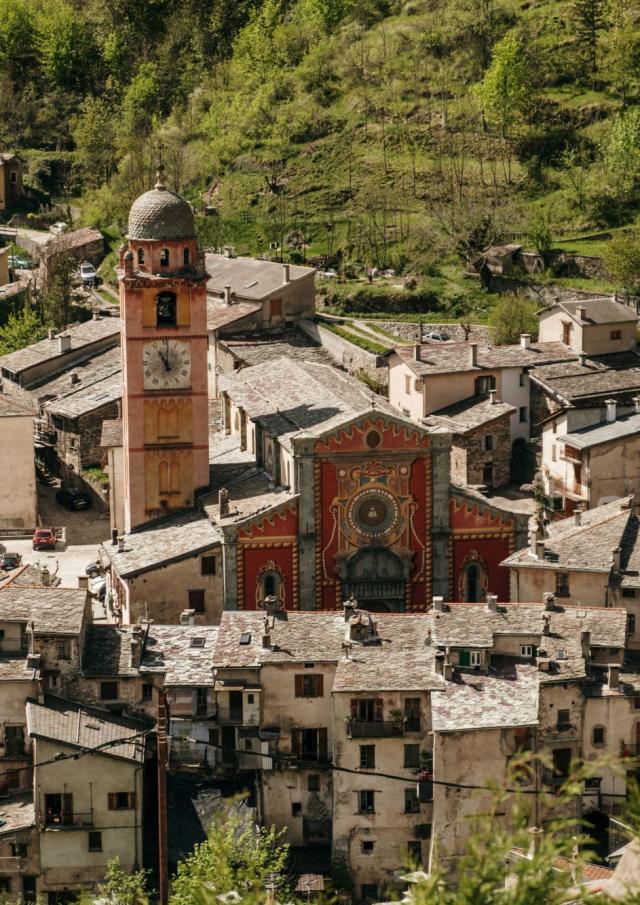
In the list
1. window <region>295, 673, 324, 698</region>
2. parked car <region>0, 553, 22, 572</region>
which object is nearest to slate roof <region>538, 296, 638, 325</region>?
parked car <region>0, 553, 22, 572</region>

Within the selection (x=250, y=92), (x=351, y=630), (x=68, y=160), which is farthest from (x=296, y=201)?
(x=351, y=630)

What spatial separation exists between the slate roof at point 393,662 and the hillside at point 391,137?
2264 inches

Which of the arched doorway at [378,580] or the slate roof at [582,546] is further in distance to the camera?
the arched doorway at [378,580]

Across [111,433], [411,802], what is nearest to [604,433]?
[111,433]

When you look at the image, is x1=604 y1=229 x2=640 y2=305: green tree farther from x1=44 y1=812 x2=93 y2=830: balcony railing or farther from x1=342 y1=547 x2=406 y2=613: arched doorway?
x1=44 y1=812 x2=93 y2=830: balcony railing

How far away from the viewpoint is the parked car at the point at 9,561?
103 m

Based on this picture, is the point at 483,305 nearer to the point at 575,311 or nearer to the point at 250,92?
the point at 575,311

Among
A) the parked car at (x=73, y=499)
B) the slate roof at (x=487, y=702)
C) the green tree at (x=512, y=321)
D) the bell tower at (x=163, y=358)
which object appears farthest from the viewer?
the green tree at (x=512, y=321)

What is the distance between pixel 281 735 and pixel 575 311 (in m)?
46.7

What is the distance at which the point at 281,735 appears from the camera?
78.2 meters

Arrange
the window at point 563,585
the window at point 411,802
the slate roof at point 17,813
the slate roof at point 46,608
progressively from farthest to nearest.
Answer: the window at point 563,585, the slate roof at point 46,608, the window at point 411,802, the slate roof at point 17,813

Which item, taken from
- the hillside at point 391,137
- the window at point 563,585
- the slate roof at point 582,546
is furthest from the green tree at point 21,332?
the window at point 563,585

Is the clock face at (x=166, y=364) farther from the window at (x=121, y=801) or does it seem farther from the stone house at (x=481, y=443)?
the window at (x=121, y=801)

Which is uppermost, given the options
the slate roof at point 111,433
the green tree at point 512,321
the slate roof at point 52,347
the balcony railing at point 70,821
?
the green tree at point 512,321
